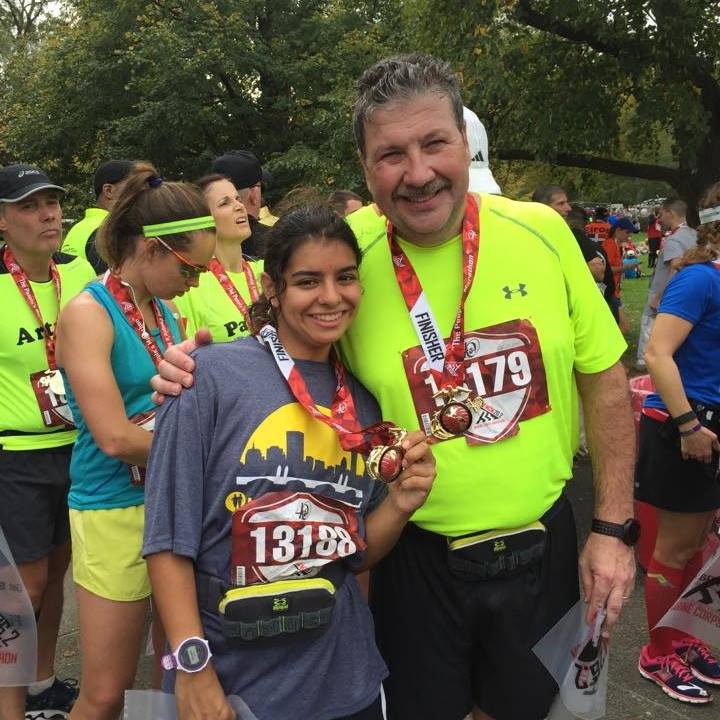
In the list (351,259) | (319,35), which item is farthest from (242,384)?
(319,35)

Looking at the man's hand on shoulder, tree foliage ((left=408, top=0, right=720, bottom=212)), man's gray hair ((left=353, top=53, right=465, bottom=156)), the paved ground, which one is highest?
tree foliage ((left=408, top=0, right=720, bottom=212))

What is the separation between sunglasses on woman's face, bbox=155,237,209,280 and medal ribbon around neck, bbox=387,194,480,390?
0.86 meters

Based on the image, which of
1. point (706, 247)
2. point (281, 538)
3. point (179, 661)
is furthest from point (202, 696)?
point (706, 247)

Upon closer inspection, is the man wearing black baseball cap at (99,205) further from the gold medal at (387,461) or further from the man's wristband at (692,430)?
the gold medal at (387,461)

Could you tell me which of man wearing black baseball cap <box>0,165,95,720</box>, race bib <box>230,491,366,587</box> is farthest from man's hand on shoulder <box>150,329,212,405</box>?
man wearing black baseball cap <box>0,165,95,720</box>

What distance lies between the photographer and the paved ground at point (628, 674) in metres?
3.29

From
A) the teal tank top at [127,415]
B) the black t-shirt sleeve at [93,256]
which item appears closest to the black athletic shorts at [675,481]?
the teal tank top at [127,415]

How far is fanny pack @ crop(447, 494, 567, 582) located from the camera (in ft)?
6.51

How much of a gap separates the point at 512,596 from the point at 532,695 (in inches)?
11.8

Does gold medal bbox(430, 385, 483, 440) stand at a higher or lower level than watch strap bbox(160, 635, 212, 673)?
higher

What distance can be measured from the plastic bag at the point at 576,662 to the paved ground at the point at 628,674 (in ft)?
4.46

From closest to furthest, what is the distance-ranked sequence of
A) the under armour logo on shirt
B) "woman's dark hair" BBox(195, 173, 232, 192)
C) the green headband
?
the under armour logo on shirt, the green headband, "woman's dark hair" BBox(195, 173, 232, 192)

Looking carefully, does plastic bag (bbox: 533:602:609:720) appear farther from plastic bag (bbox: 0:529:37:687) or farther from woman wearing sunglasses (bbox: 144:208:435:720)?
plastic bag (bbox: 0:529:37:687)

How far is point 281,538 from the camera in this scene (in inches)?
69.9
